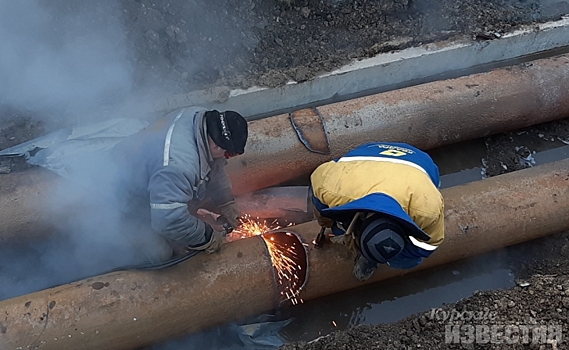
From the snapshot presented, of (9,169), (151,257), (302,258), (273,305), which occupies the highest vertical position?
(9,169)

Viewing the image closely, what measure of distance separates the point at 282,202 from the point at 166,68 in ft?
6.01

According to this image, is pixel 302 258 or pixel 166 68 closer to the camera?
pixel 302 258

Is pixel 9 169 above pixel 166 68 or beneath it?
beneath

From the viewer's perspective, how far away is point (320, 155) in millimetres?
4430

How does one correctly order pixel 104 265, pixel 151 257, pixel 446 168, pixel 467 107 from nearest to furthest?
pixel 151 257 → pixel 104 265 → pixel 467 107 → pixel 446 168

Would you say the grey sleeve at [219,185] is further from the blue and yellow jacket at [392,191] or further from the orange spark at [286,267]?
the blue and yellow jacket at [392,191]

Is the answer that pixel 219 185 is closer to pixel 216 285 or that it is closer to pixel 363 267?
pixel 216 285

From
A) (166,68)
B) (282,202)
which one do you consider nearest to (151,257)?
(282,202)

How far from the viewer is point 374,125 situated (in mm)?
4531

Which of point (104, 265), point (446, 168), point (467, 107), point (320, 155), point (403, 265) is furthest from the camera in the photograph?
point (446, 168)

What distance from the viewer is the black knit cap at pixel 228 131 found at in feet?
10.1

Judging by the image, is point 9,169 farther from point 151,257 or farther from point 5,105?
point 151,257

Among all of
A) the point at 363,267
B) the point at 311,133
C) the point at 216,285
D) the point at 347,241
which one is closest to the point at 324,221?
the point at 347,241

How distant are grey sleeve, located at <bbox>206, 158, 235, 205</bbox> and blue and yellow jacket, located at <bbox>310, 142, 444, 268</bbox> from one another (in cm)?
84
